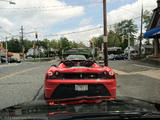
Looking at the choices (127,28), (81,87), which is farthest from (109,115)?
(127,28)

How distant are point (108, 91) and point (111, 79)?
0.35m

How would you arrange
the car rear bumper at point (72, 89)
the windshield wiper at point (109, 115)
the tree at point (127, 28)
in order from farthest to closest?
the tree at point (127, 28)
the car rear bumper at point (72, 89)
the windshield wiper at point (109, 115)

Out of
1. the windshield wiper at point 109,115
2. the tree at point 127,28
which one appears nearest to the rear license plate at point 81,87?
the windshield wiper at point 109,115

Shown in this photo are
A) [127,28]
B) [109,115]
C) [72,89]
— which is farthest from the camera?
[127,28]

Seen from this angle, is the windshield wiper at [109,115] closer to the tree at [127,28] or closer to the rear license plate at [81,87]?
the rear license plate at [81,87]

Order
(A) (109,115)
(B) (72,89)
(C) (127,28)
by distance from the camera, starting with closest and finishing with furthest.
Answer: (A) (109,115) → (B) (72,89) → (C) (127,28)

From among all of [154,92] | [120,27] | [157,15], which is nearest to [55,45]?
[120,27]

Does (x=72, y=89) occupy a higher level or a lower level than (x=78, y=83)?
lower

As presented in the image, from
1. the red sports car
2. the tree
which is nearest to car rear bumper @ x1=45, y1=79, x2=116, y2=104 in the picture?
the red sports car

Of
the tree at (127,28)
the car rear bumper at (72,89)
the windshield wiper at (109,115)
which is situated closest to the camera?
the windshield wiper at (109,115)

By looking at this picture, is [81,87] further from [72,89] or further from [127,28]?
[127,28]

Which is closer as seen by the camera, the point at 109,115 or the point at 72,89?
the point at 109,115

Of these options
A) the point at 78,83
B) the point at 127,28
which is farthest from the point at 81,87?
the point at 127,28

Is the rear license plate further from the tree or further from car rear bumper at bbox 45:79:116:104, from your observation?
the tree
